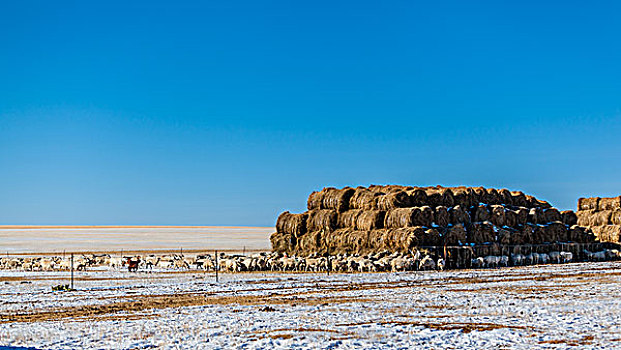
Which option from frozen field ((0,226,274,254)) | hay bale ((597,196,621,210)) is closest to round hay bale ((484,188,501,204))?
hay bale ((597,196,621,210))

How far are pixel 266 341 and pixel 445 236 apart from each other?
21567mm

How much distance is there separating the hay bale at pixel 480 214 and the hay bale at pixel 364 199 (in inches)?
192

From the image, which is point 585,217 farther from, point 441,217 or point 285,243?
point 285,243

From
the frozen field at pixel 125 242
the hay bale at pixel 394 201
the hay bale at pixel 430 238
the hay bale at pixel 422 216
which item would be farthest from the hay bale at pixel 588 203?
the frozen field at pixel 125 242

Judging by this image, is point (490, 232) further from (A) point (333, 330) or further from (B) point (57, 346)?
(B) point (57, 346)

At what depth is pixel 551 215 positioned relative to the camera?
3894cm

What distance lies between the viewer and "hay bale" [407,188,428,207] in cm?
3597

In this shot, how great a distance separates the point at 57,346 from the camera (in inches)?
509

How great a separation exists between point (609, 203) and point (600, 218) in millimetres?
1226

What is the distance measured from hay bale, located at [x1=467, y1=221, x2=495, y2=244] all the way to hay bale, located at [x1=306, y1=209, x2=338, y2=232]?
6898 mm

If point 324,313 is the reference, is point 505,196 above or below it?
above

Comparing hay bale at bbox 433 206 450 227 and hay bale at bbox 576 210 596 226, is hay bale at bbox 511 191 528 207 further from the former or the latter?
hay bale at bbox 576 210 596 226

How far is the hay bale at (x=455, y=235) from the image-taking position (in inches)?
1319

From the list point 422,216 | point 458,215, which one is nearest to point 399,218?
point 422,216
